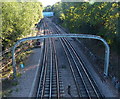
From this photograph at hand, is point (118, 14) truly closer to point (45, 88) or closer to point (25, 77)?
point (45, 88)

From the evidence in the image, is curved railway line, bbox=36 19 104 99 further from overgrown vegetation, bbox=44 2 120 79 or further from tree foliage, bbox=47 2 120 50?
tree foliage, bbox=47 2 120 50

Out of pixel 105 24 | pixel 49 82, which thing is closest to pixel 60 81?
pixel 49 82

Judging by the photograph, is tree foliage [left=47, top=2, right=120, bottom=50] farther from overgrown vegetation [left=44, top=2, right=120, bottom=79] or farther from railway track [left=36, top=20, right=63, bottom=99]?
railway track [left=36, top=20, right=63, bottom=99]

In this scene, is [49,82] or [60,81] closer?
[49,82]

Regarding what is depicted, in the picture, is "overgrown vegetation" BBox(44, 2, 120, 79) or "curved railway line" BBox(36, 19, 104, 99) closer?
"curved railway line" BBox(36, 19, 104, 99)

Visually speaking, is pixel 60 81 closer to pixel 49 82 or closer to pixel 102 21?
pixel 49 82

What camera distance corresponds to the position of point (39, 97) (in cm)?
1180

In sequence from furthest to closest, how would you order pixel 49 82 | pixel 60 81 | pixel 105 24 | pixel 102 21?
pixel 102 21 → pixel 105 24 → pixel 60 81 → pixel 49 82

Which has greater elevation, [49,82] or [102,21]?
[102,21]

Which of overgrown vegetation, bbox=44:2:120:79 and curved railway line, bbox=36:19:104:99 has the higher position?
overgrown vegetation, bbox=44:2:120:79

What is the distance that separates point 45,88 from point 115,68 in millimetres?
7591

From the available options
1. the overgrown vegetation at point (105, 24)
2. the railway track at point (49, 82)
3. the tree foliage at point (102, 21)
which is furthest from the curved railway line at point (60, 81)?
the tree foliage at point (102, 21)

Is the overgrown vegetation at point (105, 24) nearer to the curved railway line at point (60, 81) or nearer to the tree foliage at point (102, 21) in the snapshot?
the tree foliage at point (102, 21)

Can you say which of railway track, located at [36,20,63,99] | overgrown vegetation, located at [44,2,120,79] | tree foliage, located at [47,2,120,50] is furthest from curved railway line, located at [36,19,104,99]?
tree foliage, located at [47,2,120,50]
